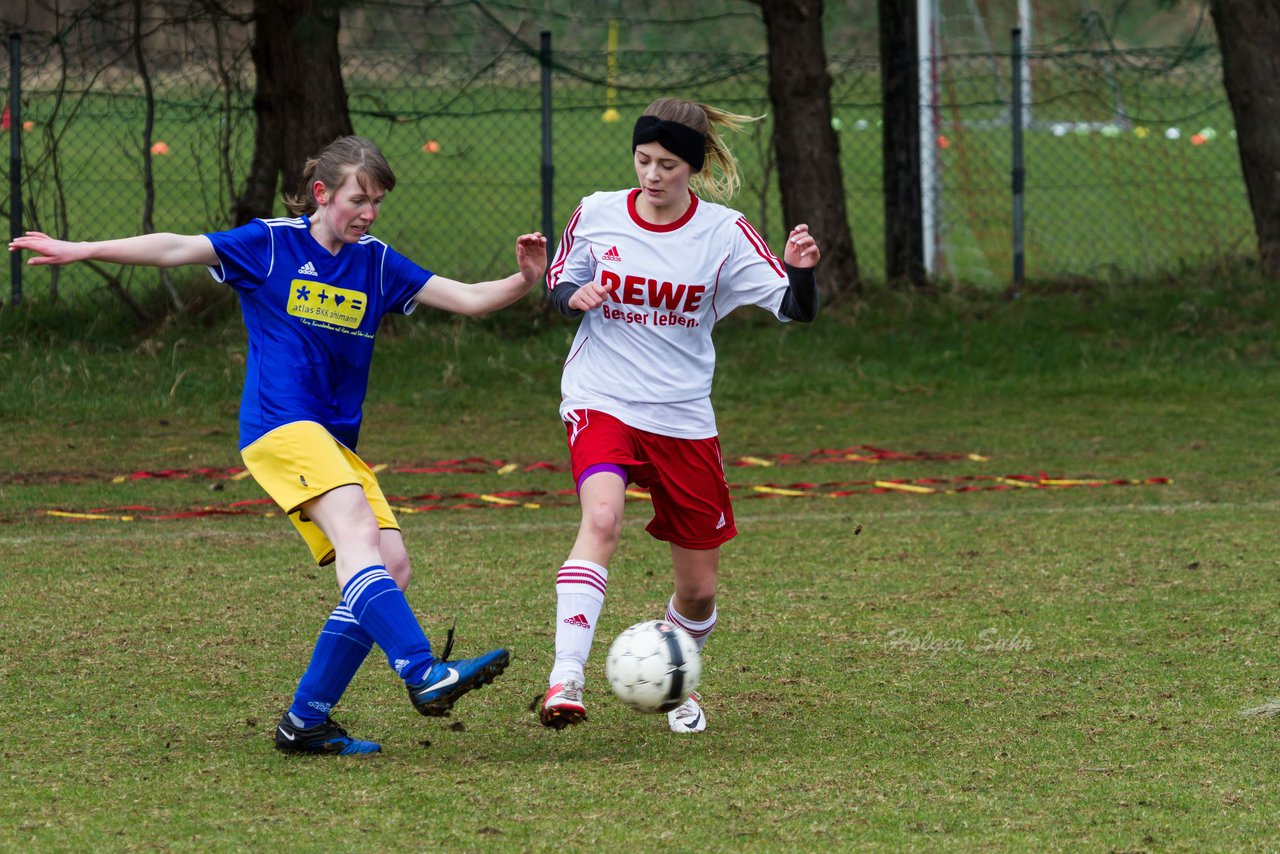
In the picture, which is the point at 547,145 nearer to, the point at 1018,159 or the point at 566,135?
the point at 566,135

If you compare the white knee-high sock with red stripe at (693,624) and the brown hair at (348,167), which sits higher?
the brown hair at (348,167)

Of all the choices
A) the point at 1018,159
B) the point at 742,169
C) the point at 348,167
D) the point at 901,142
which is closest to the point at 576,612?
the point at 348,167

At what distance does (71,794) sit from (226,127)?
36.7 ft

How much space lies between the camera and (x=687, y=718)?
495cm

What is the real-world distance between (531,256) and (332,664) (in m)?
1.34

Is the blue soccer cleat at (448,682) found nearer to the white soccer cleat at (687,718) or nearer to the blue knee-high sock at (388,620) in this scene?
the blue knee-high sock at (388,620)

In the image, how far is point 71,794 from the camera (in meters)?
4.16

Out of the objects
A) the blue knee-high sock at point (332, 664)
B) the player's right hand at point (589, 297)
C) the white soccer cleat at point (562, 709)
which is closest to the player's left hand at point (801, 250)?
the player's right hand at point (589, 297)

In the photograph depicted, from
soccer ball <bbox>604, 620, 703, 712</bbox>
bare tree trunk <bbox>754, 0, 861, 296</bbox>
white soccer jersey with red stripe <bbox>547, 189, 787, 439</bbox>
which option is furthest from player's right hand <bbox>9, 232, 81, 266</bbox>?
bare tree trunk <bbox>754, 0, 861, 296</bbox>

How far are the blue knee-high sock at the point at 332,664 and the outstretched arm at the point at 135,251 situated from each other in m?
1.05

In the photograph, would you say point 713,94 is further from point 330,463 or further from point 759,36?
point 330,463

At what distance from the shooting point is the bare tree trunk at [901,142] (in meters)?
14.8

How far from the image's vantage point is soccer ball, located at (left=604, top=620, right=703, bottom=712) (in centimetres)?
468

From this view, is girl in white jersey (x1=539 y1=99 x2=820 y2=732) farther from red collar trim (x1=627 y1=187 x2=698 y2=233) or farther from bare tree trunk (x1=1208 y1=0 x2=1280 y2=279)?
bare tree trunk (x1=1208 y1=0 x2=1280 y2=279)
